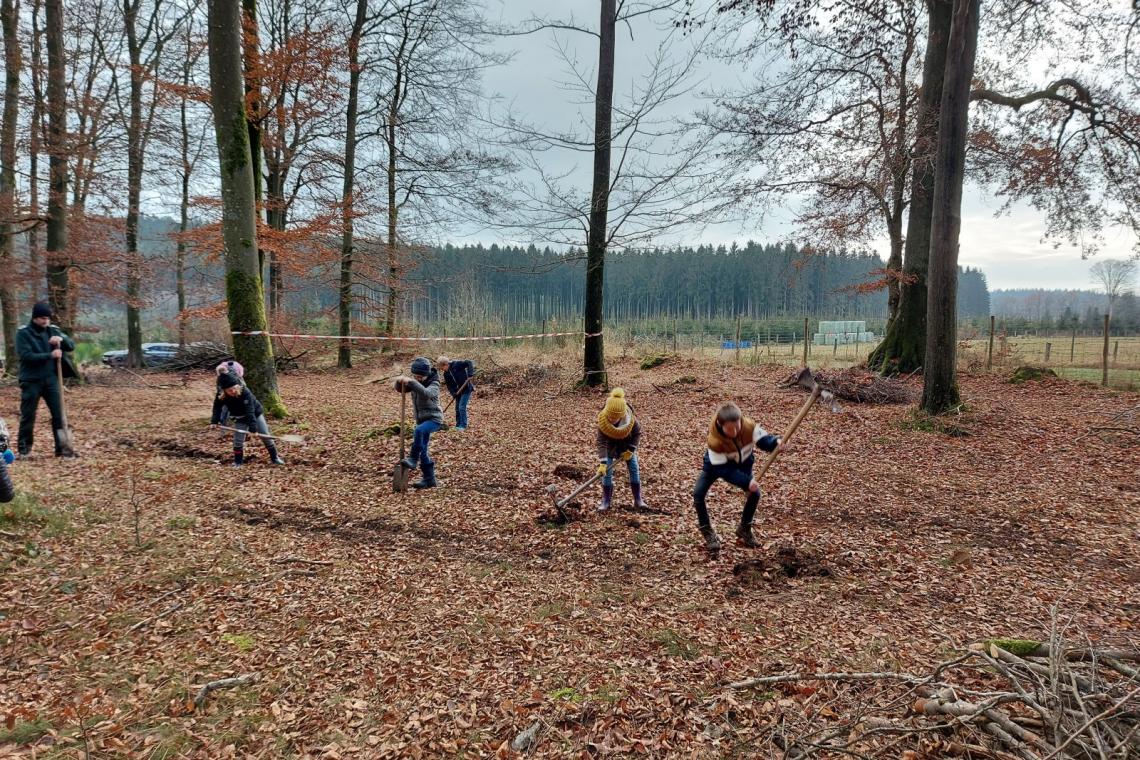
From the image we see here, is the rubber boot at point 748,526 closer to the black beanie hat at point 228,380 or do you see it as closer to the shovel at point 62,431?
the black beanie hat at point 228,380

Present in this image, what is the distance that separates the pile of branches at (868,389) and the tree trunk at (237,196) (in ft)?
33.0

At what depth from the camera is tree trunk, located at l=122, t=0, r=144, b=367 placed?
599 inches

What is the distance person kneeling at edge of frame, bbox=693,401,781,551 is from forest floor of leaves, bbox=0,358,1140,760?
20cm

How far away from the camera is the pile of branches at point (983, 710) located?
2.07 metres

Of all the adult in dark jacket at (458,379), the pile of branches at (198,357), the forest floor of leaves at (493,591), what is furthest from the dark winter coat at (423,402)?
the pile of branches at (198,357)

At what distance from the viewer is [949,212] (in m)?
8.65

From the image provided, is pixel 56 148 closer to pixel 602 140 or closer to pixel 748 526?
pixel 602 140

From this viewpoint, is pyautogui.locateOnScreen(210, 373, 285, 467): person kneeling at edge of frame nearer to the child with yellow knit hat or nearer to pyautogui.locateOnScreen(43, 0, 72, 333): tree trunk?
the child with yellow knit hat

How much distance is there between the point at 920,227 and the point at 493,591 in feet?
43.7

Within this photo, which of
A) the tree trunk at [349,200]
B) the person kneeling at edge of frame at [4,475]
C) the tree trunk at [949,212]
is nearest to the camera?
the person kneeling at edge of frame at [4,475]

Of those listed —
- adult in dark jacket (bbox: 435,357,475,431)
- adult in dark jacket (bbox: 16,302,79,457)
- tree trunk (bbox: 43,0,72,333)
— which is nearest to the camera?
adult in dark jacket (bbox: 16,302,79,457)

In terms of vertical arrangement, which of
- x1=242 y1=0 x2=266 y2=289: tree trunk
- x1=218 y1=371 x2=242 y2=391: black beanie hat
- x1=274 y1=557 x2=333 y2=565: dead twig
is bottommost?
x1=274 y1=557 x2=333 y2=565: dead twig

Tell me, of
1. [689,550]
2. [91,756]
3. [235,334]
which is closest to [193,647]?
[91,756]

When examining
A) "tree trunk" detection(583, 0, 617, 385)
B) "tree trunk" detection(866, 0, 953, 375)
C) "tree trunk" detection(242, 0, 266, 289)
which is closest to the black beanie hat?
"tree trunk" detection(242, 0, 266, 289)
